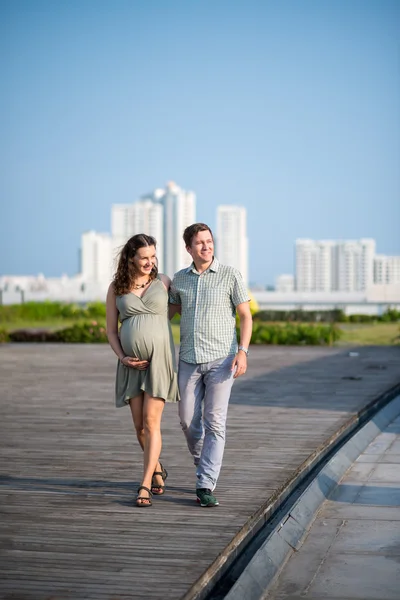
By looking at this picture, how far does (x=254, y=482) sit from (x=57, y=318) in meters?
31.7

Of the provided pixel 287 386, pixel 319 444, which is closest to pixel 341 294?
pixel 287 386

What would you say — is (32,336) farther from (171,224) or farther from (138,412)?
(171,224)

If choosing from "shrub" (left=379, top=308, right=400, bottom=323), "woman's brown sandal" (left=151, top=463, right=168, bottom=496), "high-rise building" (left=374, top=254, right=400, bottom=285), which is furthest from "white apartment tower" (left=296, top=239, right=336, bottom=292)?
"woman's brown sandal" (left=151, top=463, right=168, bottom=496)

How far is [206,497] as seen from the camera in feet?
18.8

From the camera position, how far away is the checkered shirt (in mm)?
5789

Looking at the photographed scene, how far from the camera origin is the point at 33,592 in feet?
13.5

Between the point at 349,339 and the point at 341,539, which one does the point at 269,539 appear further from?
the point at 349,339

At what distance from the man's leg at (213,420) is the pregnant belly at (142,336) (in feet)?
1.30

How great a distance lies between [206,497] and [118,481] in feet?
3.66

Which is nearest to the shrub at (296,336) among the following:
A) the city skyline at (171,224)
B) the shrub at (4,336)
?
the shrub at (4,336)

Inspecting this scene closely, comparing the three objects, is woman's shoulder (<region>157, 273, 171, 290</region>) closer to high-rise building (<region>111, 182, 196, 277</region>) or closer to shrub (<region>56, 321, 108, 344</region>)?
shrub (<region>56, 321, 108, 344</region>)

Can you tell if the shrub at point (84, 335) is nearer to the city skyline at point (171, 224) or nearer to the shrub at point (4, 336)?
the shrub at point (4, 336)

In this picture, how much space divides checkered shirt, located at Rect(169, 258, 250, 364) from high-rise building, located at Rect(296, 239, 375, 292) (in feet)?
482

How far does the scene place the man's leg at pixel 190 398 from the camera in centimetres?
580
